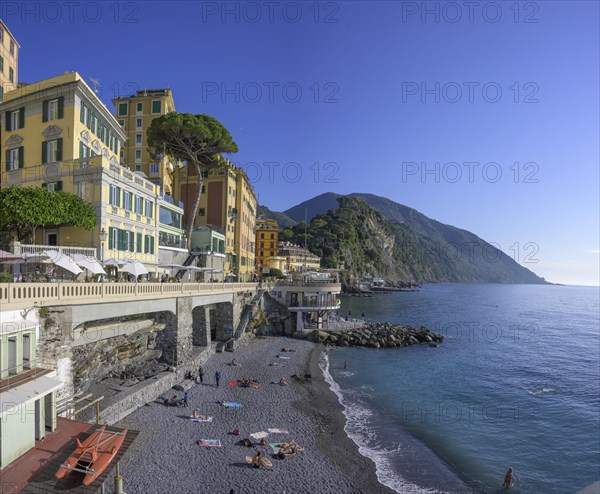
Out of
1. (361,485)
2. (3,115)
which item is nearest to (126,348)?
(361,485)

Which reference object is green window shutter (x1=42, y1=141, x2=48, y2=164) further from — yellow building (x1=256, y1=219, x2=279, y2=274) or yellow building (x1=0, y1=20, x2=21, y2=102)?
yellow building (x1=256, y1=219, x2=279, y2=274)

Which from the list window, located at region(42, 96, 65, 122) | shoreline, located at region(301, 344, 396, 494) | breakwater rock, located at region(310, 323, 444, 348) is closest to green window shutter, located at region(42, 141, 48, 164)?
window, located at region(42, 96, 65, 122)

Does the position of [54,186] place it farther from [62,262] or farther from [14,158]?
[62,262]

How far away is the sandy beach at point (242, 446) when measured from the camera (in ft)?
57.0

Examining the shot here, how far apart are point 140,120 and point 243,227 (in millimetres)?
22134

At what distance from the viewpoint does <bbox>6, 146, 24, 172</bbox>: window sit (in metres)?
30.4

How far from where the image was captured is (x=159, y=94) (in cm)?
5494

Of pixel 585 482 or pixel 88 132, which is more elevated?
pixel 88 132

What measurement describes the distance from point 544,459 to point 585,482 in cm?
267

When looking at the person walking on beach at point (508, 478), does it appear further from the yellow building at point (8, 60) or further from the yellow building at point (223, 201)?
the yellow building at point (8, 60)

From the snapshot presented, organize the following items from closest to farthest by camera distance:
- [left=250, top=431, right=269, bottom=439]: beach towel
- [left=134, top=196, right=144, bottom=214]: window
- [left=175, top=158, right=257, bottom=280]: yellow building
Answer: [left=250, top=431, right=269, bottom=439]: beach towel, [left=134, top=196, right=144, bottom=214]: window, [left=175, top=158, right=257, bottom=280]: yellow building

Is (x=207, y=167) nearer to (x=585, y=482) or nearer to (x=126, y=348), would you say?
(x=126, y=348)

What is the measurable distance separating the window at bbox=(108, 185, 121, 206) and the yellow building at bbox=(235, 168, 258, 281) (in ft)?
97.9

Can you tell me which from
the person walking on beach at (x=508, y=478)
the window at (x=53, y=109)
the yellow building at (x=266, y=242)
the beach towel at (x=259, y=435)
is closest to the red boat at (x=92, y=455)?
the beach towel at (x=259, y=435)
